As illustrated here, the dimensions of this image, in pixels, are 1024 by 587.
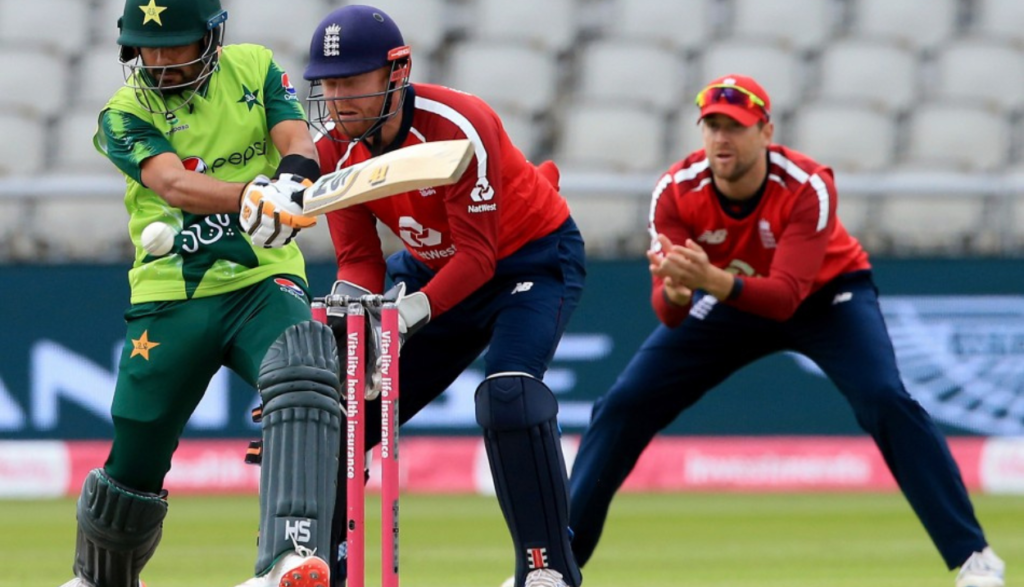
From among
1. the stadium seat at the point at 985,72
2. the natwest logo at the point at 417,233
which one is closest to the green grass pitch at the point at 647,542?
the natwest logo at the point at 417,233

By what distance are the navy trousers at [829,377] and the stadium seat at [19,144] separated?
6297mm

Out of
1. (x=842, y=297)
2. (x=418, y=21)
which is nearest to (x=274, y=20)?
(x=418, y=21)

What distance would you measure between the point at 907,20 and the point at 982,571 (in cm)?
761

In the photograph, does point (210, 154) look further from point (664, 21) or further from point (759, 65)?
point (664, 21)

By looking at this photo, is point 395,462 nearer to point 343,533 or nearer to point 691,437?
point 343,533

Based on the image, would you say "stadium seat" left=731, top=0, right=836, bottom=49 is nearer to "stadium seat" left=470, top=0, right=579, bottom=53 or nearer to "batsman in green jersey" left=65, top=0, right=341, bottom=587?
"stadium seat" left=470, top=0, right=579, bottom=53

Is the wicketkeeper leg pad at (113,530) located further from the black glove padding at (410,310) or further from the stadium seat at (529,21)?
the stadium seat at (529,21)

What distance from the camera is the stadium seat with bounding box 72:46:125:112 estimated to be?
1134 cm

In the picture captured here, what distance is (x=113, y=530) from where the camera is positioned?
4.61 metres

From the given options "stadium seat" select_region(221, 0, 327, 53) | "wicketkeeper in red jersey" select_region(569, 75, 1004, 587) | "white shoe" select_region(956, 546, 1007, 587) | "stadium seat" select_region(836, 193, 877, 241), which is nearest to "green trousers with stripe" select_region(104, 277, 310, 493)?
"wicketkeeper in red jersey" select_region(569, 75, 1004, 587)

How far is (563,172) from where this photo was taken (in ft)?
33.7

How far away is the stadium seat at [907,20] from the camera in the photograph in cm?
1213

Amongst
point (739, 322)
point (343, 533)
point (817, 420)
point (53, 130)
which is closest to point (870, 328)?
point (739, 322)

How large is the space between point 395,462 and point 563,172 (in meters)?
6.32
